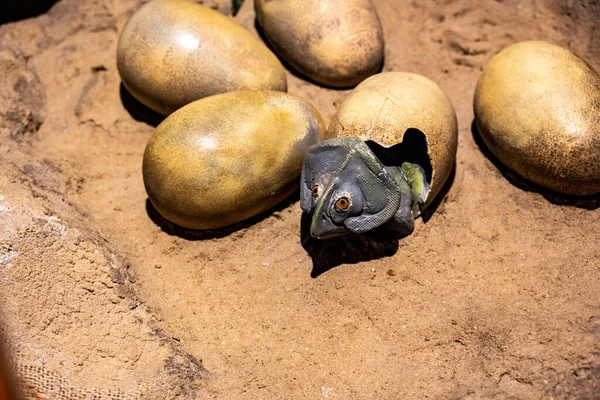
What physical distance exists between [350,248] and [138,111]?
153cm

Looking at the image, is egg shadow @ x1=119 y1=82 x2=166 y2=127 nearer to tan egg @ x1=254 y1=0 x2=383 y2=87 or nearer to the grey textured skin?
tan egg @ x1=254 y1=0 x2=383 y2=87

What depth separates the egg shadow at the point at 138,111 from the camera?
391 centimetres

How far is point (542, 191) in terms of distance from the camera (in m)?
3.44

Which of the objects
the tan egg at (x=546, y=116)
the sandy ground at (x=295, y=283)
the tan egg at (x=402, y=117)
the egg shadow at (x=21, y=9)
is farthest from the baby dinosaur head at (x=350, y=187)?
the egg shadow at (x=21, y=9)

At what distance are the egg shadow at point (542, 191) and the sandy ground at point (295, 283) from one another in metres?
0.01

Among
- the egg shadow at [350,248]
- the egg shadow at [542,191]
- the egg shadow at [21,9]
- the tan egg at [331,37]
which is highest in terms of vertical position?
the tan egg at [331,37]

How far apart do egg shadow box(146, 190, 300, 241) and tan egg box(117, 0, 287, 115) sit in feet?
1.96

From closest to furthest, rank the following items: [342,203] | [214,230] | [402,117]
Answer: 1. [342,203]
2. [402,117]
3. [214,230]

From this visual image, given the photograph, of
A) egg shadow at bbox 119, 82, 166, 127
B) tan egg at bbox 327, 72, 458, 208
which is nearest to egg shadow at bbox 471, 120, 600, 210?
tan egg at bbox 327, 72, 458, 208

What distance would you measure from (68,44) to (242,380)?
2.40 meters

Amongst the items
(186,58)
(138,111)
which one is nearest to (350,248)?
(186,58)

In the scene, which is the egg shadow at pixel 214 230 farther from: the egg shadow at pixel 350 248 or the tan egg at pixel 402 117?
the tan egg at pixel 402 117

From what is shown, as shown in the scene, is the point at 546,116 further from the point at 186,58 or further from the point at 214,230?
the point at 186,58

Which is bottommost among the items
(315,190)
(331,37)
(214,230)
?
(214,230)
